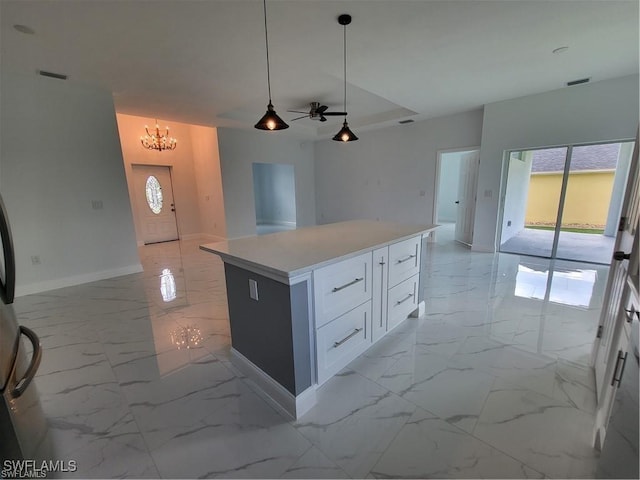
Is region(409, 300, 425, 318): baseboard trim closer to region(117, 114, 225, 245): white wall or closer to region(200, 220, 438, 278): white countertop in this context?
region(200, 220, 438, 278): white countertop

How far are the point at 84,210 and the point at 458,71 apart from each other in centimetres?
538

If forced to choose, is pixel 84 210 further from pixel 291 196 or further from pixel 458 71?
pixel 291 196

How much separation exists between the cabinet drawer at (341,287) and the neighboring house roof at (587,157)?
4563mm

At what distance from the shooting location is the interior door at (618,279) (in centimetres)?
138

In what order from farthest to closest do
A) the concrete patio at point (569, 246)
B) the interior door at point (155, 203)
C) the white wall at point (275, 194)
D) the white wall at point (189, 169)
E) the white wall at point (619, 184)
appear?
the white wall at point (275, 194) → the interior door at point (155, 203) → the white wall at point (189, 169) → the concrete patio at point (569, 246) → the white wall at point (619, 184)

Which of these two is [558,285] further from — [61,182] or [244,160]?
[61,182]

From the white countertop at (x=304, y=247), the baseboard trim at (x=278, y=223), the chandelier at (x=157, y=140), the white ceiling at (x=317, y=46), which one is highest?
the white ceiling at (x=317, y=46)

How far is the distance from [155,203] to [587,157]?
8648mm

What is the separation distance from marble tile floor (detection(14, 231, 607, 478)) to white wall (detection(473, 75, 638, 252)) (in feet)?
7.63

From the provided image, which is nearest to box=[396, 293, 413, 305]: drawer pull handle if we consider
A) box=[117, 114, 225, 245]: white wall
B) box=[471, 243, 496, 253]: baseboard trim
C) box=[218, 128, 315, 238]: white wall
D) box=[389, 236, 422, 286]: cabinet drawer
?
box=[389, 236, 422, 286]: cabinet drawer

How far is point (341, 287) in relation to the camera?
1.69m

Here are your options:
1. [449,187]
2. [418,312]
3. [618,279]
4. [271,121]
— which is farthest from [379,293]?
[449,187]

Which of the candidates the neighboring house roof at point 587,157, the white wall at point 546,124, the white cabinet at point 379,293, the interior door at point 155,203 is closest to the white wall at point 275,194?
the interior door at point 155,203

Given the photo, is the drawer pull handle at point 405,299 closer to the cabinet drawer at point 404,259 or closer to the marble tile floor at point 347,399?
the cabinet drawer at point 404,259
